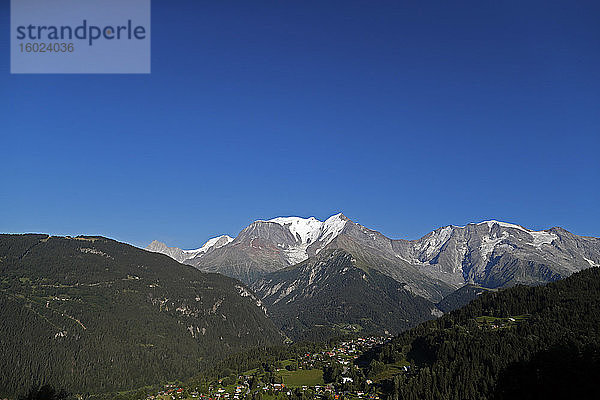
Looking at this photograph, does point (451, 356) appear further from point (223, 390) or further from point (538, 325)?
point (223, 390)

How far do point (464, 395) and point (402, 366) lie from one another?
48186 mm

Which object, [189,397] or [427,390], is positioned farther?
[189,397]

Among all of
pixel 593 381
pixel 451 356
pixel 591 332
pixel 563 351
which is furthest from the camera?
pixel 451 356

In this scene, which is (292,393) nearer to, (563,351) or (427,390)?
(427,390)

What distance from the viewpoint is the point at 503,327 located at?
197 meters

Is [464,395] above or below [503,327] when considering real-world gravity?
below

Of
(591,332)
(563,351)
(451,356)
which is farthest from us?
(451,356)

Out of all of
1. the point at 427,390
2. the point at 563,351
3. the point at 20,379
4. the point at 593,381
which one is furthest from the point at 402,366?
the point at 20,379

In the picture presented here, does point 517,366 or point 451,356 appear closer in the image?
point 517,366

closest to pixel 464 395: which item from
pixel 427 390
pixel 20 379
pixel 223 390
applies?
pixel 427 390

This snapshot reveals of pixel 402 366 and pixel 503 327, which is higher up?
pixel 503 327

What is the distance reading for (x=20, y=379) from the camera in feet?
651

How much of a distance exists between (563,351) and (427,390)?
45.4 m

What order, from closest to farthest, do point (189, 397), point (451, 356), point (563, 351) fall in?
point (563, 351), point (451, 356), point (189, 397)
